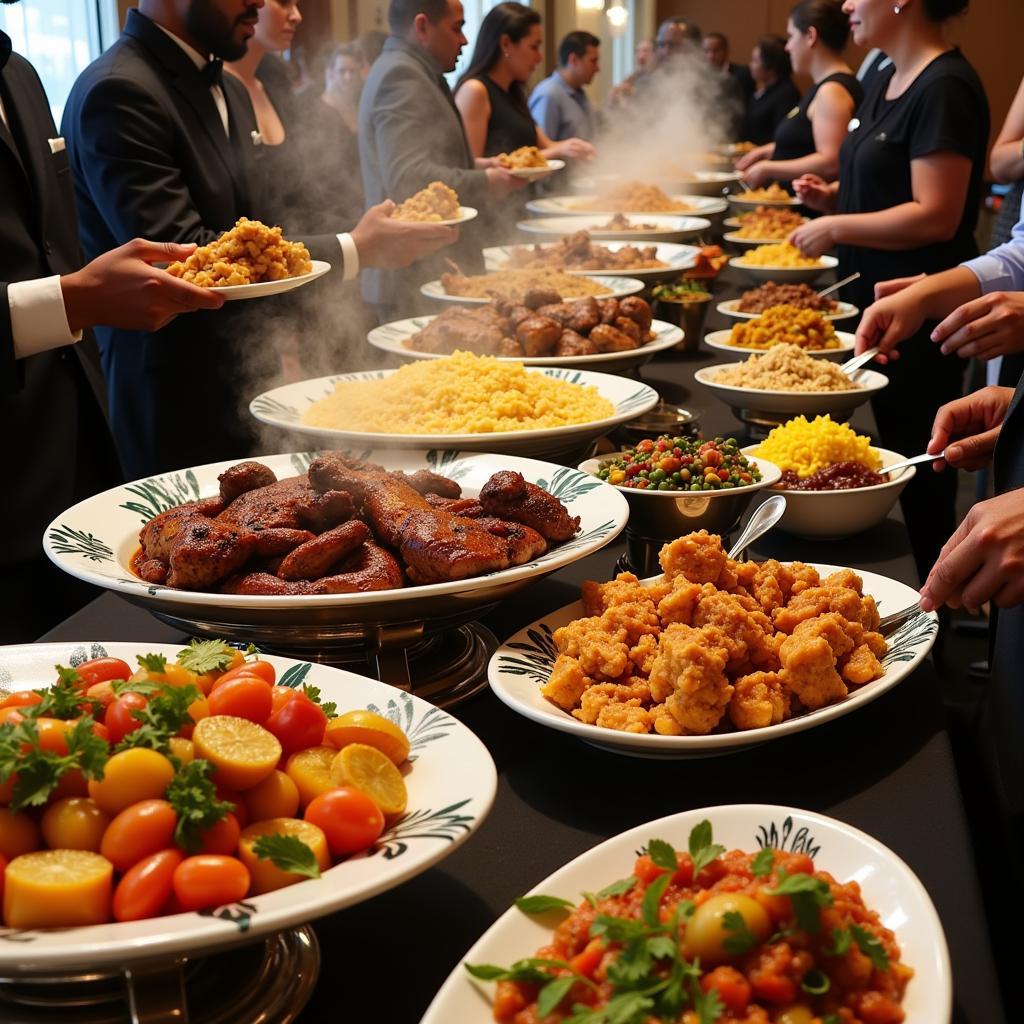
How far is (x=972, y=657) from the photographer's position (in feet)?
13.3

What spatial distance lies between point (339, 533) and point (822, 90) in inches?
234

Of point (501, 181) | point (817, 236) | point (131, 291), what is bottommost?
point (817, 236)

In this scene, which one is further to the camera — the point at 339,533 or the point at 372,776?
the point at 339,533

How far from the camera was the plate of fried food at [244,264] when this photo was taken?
2227 mm

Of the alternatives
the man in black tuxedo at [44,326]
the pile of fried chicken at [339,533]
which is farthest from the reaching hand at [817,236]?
the pile of fried chicken at [339,533]

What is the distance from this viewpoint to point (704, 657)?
119 centimetres

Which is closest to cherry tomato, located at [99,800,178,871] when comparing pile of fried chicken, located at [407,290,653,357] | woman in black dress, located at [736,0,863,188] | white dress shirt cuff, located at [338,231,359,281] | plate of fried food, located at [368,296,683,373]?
plate of fried food, located at [368,296,683,373]

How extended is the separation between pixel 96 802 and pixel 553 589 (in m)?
0.99

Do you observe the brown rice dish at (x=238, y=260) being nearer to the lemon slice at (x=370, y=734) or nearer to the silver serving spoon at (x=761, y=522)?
the silver serving spoon at (x=761, y=522)

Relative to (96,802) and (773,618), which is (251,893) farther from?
(773,618)

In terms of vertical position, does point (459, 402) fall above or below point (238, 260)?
below

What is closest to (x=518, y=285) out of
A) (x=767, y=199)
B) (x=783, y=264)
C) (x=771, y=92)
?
(x=783, y=264)

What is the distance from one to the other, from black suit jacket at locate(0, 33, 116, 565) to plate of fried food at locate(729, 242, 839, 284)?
261cm

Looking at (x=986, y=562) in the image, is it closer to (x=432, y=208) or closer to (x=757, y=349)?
(x=757, y=349)
